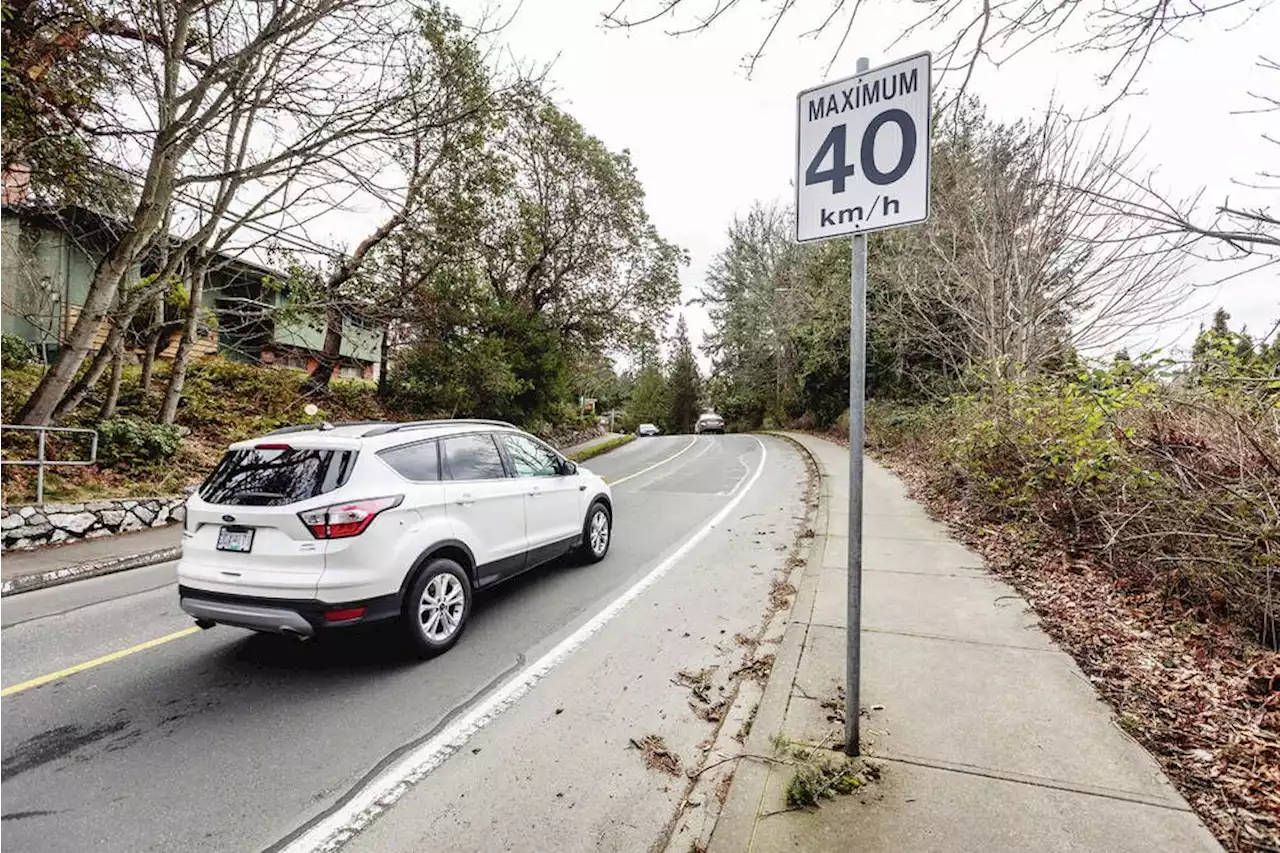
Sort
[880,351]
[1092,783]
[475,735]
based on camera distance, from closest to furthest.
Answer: [1092,783]
[475,735]
[880,351]

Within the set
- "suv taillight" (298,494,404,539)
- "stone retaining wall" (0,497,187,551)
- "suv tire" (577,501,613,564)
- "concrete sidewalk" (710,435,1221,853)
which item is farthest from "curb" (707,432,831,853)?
"stone retaining wall" (0,497,187,551)

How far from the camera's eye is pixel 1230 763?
2.86m

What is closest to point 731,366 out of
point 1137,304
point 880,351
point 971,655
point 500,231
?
point 880,351

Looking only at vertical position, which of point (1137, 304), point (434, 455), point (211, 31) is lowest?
point (434, 455)

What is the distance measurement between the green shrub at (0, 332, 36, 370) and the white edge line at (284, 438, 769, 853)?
14.1m

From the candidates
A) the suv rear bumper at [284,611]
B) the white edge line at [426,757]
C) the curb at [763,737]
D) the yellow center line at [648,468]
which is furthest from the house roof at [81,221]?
the curb at [763,737]

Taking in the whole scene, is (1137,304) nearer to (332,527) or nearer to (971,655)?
(971,655)

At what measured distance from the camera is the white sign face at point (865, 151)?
2.66 meters

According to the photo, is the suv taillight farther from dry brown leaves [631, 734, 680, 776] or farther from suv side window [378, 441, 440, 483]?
dry brown leaves [631, 734, 680, 776]

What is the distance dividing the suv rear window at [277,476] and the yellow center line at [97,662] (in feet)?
4.36

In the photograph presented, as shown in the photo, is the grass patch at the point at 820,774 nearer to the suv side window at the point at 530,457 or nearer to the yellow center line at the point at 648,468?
the suv side window at the point at 530,457

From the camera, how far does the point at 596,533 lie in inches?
274

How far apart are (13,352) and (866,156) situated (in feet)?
56.5

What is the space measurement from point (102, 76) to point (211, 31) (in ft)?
4.84
